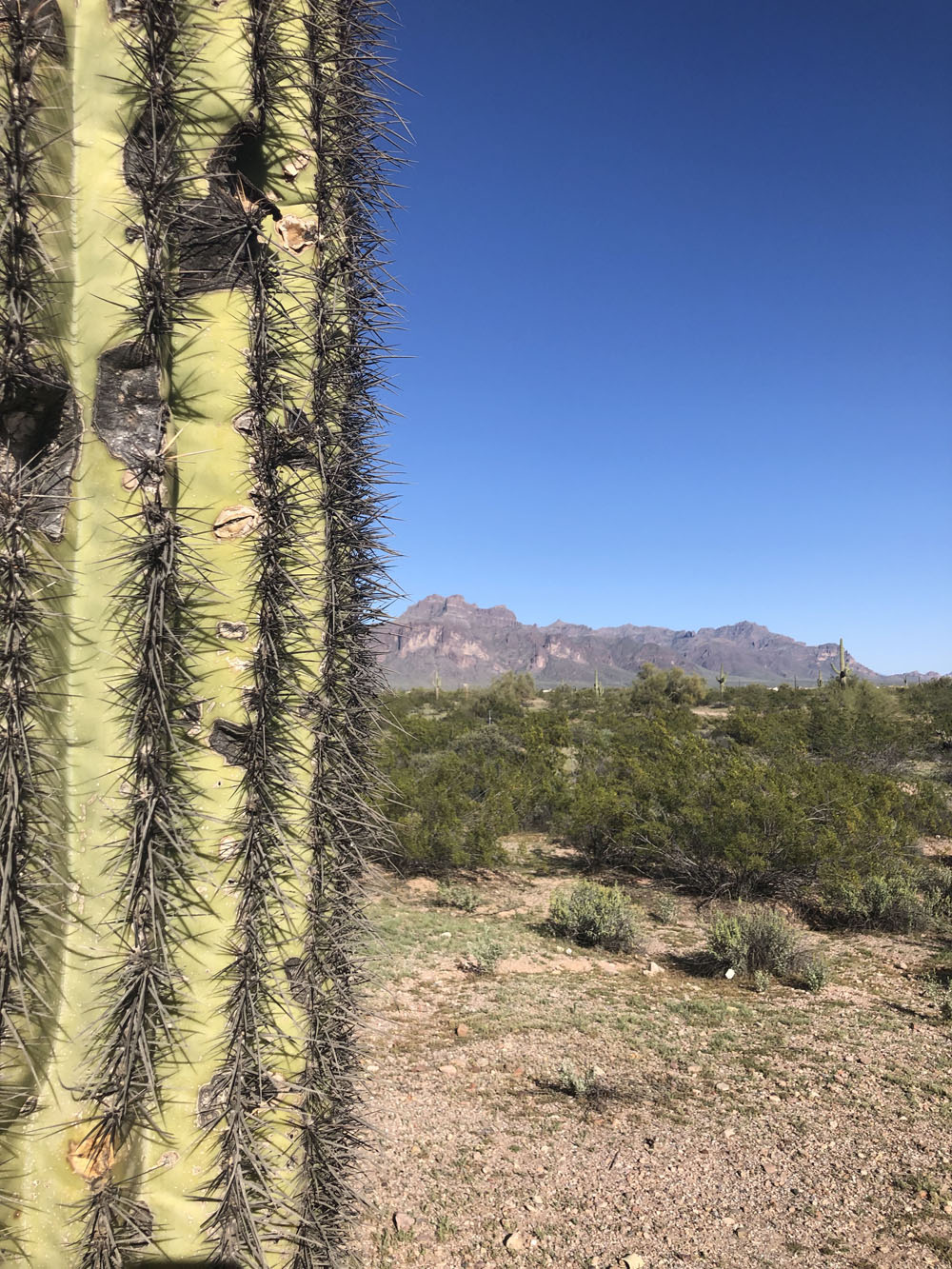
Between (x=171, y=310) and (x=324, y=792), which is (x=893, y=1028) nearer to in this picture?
(x=324, y=792)

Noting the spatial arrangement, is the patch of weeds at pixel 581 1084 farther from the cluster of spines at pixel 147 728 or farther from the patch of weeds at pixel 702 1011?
the cluster of spines at pixel 147 728

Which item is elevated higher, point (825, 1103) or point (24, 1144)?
point (24, 1144)

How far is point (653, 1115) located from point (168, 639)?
510 cm

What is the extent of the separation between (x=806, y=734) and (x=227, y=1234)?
19550 mm

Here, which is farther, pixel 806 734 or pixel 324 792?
pixel 806 734

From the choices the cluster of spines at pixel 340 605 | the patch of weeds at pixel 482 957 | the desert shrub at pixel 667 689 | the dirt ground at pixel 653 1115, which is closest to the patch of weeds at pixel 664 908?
the dirt ground at pixel 653 1115

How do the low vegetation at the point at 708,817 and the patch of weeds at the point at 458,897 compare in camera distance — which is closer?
the low vegetation at the point at 708,817

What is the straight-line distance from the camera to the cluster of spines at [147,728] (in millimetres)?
1498

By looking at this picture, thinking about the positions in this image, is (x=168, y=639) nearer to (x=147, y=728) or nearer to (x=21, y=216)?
(x=147, y=728)

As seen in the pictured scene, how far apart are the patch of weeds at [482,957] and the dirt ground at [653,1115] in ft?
0.36

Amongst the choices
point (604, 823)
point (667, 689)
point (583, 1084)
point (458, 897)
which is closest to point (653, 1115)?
point (583, 1084)

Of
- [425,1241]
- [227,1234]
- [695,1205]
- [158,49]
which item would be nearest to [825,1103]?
[695,1205]

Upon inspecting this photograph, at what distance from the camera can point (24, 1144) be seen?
57.1 inches

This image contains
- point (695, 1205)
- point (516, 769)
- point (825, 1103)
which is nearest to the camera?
point (695, 1205)
